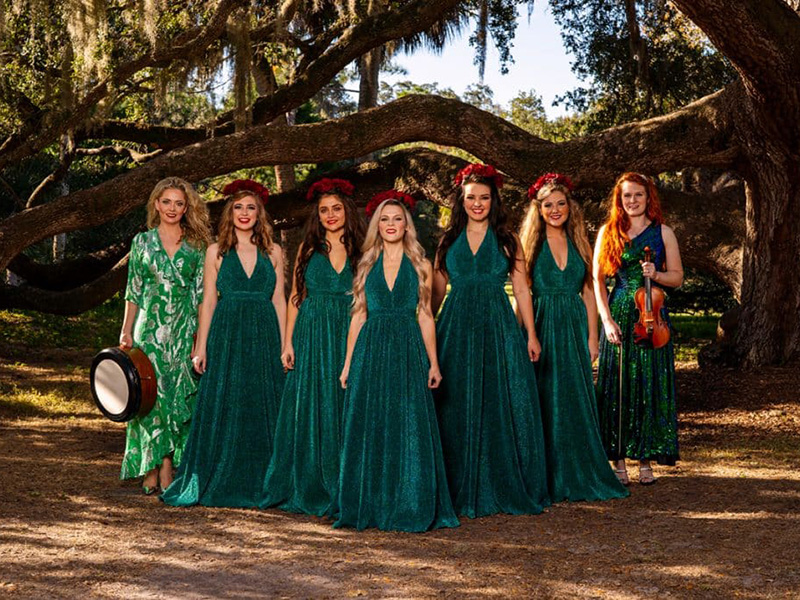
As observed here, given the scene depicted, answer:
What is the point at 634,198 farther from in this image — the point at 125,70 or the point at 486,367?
the point at 125,70

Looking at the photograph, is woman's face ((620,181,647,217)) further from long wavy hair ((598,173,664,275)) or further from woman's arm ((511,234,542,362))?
woman's arm ((511,234,542,362))

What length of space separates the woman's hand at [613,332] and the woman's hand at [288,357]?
A: 1.93 metres

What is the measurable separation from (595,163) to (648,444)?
3.73 m

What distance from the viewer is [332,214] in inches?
229

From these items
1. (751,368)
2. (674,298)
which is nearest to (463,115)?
(751,368)

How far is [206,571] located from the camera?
4.48 meters

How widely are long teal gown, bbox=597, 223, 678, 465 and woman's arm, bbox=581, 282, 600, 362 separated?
10.1 inches

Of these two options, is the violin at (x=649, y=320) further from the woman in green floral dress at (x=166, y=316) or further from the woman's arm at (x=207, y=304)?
the woman in green floral dress at (x=166, y=316)

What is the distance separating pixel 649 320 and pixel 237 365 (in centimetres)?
247

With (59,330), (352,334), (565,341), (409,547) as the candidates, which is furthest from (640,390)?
(59,330)

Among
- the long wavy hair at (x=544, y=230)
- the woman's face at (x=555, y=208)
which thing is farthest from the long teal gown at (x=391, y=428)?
the woman's face at (x=555, y=208)

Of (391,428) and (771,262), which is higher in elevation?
(771,262)

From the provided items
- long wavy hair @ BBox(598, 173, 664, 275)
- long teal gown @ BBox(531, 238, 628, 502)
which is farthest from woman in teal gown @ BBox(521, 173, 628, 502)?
long wavy hair @ BBox(598, 173, 664, 275)

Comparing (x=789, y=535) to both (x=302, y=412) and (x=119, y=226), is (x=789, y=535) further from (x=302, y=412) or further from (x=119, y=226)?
(x=119, y=226)
